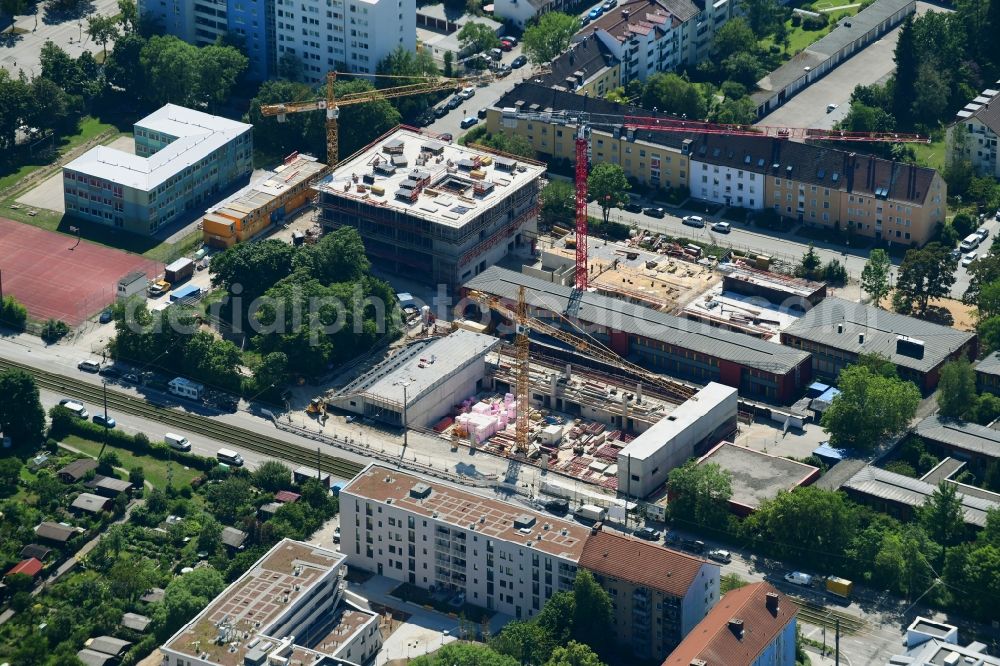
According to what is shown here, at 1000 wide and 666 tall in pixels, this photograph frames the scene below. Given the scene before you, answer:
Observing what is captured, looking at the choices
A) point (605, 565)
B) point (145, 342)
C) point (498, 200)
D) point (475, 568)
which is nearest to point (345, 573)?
point (475, 568)

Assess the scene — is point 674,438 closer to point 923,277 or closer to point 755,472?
point 755,472

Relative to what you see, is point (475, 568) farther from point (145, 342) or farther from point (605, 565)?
point (145, 342)

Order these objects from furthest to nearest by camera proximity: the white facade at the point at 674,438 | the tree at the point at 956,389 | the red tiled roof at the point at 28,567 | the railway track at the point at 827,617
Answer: the tree at the point at 956,389
the white facade at the point at 674,438
the red tiled roof at the point at 28,567
the railway track at the point at 827,617

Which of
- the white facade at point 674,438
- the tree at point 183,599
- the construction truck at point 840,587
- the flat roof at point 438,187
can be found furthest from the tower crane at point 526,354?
the tree at point 183,599

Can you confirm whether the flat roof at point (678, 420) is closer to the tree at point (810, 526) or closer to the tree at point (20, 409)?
the tree at point (810, 526)

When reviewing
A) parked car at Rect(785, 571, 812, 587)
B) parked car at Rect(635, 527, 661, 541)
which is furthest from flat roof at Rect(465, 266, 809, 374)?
parked car at Rect(785, 571, 812, 587)
